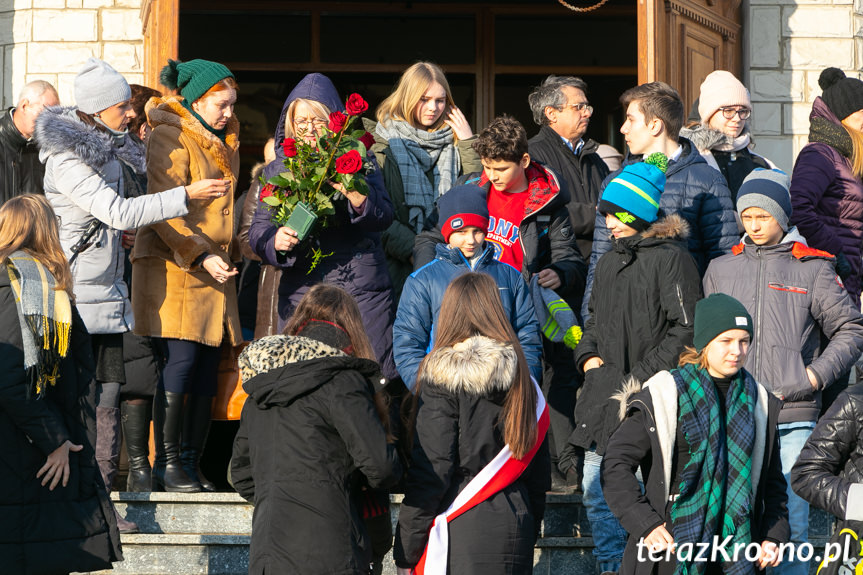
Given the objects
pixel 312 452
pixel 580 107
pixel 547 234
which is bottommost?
pixel 312 452

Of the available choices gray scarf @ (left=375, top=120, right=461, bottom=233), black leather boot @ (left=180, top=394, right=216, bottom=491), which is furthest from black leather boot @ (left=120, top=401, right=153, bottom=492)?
gray scarf @ (left=375, top=120, right=461, bottom=233)

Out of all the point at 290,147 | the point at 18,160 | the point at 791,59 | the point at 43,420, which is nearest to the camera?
the point at 43,420

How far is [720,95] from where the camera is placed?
23.3 feet

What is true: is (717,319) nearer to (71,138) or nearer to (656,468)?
(656,468)

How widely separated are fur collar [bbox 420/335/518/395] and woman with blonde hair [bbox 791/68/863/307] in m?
2.80

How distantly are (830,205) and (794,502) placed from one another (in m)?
2.11

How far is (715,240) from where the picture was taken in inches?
255

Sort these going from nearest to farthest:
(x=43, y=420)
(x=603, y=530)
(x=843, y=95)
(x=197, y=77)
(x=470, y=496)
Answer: (x=470, y=496) → (x=43, y=420) → (x=603, y=530) → (x=197, y=77) → (x=843, y=95)

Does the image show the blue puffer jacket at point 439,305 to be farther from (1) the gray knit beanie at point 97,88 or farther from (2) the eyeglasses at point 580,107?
(1) the gray knit beanie at point 97,88

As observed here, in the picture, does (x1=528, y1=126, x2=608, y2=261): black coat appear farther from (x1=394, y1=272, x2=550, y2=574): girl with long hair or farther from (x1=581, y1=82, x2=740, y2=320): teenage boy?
(x1=394, y1=272, x2=550, y2=574): girl with long hair

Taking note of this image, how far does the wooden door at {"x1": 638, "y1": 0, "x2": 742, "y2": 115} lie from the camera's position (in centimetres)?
842

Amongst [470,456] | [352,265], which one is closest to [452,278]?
[352,265]

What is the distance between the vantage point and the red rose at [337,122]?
6.23 metres

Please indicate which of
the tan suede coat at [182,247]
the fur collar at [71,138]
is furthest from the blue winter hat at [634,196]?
the fur collar at [71,138]
